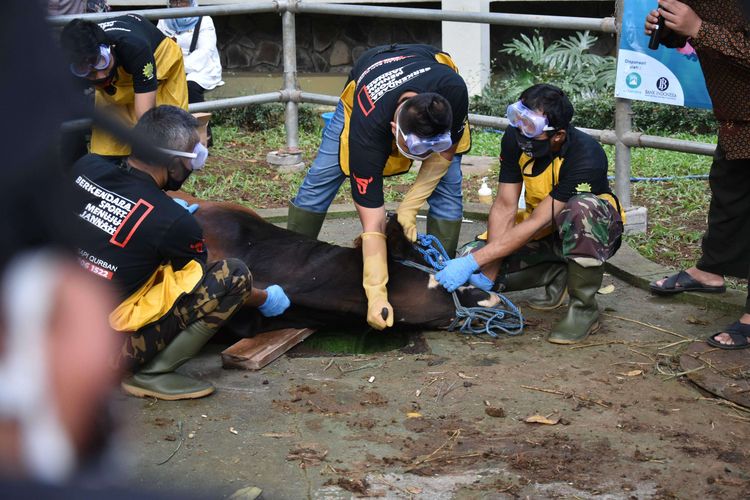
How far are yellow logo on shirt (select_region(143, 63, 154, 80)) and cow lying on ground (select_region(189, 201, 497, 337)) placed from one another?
43.2 inches

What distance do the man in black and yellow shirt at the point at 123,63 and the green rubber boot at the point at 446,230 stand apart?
161 centimetres

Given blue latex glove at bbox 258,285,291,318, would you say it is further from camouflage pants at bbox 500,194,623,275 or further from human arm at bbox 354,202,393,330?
camouflage pants at bbox 500,194,623,275

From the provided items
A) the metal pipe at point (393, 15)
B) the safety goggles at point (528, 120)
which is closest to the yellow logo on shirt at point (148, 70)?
the metal pipe at point (393, 15)

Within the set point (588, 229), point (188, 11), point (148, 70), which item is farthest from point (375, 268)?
point (188, 11)

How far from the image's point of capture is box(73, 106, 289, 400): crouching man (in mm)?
3725

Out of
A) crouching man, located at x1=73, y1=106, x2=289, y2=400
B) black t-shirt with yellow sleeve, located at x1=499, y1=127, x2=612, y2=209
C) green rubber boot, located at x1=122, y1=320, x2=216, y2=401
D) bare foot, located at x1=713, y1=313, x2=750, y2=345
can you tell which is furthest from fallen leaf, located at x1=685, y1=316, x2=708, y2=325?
green rubber boot, located at x1=122, y1=320, x2=216, y2=401

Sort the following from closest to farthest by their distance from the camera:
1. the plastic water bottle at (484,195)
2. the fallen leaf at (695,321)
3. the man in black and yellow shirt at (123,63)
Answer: the fallen leaf at (695,321)
the man in black and yellow shirt at (123,63)
the plastic water bottle at (484,195)

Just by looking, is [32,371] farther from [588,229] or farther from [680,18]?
[680,18]

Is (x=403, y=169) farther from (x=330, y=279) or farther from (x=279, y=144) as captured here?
(x=279, y=144)

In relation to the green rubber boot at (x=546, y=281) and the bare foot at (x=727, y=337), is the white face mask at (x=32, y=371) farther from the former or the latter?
the green rubber boot at (x=546, y=281)

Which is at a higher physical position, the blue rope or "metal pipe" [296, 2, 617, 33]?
"metal pipe" [296, 2, 617, 33]

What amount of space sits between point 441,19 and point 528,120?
7.27 feet

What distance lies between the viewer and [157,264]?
152 inches

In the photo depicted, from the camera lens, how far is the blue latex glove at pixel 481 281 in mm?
4742
